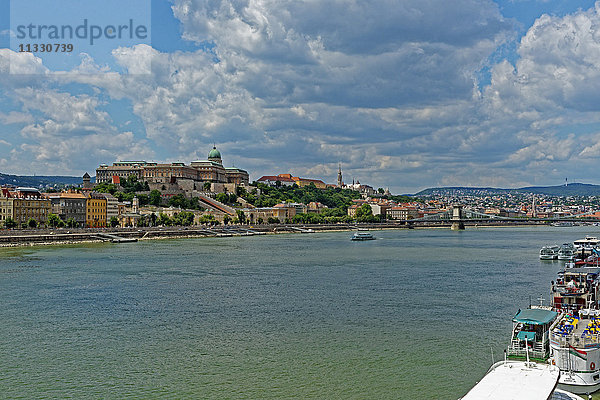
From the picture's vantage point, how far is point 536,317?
46.3ft

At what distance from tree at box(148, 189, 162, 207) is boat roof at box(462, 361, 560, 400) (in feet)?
271

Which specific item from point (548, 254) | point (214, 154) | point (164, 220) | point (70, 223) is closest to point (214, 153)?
point (214, 154)

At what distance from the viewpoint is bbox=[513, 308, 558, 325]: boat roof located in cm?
1387

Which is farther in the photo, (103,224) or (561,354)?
(103,224)

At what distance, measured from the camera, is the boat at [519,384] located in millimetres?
9062

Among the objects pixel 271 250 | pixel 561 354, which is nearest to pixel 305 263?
pixel 271 250

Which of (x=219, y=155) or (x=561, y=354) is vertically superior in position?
(x=219, y=155)

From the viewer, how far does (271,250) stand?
163ft

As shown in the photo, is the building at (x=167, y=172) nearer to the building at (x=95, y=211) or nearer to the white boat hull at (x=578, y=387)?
the building at (x=95, y=211)

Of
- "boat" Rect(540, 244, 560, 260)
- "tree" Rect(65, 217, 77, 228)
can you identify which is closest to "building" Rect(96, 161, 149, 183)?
"tree" Rect(65, 217, 77, 228)

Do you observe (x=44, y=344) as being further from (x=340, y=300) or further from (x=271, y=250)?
(x=271, y=250)

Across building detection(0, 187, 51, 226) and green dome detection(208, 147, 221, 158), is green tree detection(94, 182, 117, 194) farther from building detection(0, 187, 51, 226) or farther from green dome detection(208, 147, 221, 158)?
green dome detection(208, 147, 221, 158)

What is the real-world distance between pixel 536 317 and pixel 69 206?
211 ft

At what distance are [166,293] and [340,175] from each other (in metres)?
162
